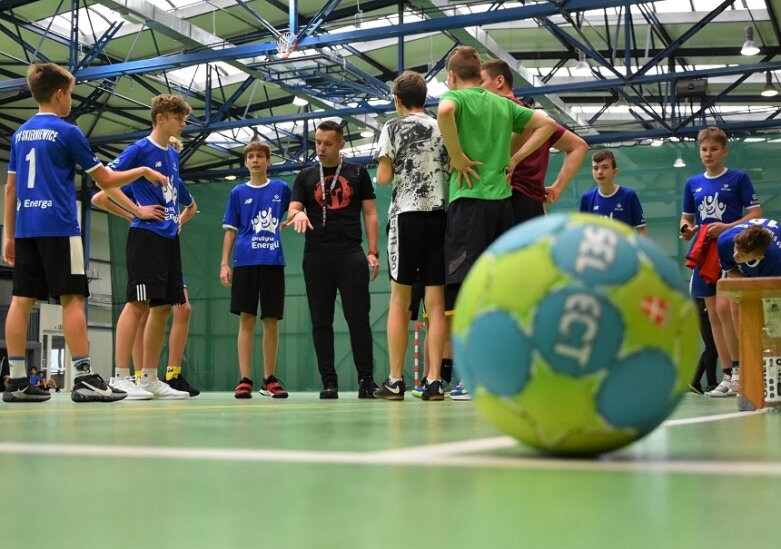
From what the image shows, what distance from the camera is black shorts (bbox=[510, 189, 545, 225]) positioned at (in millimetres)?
4594

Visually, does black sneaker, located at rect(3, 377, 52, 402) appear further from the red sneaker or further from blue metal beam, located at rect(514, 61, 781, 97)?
blue metal beam, located at rect(514, 61, 781, 97)

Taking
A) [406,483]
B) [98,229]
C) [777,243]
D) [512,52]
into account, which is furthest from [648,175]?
[98,229]

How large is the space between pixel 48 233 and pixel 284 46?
8.59 m

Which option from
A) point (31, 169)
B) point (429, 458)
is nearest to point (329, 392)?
point (31, 169)

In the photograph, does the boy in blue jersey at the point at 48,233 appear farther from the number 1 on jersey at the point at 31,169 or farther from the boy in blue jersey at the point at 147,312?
the boy in blue jersey at the point at 147,312

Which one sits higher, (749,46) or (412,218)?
(749,46)

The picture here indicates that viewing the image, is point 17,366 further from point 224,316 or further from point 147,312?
point 224,316

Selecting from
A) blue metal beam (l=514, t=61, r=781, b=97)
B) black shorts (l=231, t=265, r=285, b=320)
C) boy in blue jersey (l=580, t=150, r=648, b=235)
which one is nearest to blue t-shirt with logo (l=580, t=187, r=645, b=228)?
boy in blue jersey (l=580, t=150, r=648, b=235)

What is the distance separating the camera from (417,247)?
15.4ft

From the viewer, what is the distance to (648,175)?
10.0 m

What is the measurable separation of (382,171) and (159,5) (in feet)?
32.7

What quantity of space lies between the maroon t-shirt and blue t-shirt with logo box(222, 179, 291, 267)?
6.49ft

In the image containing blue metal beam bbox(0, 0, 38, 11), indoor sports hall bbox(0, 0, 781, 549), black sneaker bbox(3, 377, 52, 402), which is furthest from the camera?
blue metal beam bbox(0, 0, 38, 11)

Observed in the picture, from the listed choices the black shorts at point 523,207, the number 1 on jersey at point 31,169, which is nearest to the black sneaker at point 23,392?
the number 1 on jersey at point 31,169
